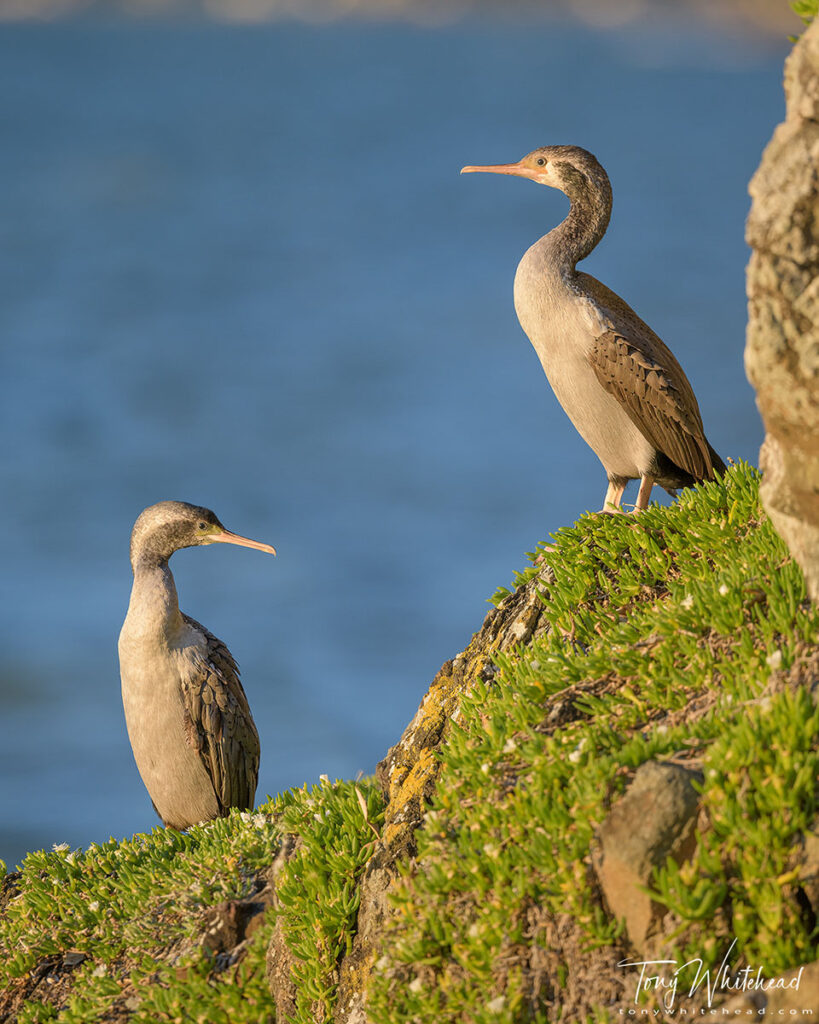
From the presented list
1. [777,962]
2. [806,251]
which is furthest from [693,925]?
[806,251]

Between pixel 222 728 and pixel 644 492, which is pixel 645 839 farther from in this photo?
pixel 222 728

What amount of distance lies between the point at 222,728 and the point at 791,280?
6776 mm

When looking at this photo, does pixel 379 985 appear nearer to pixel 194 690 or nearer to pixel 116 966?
pixel 116 966

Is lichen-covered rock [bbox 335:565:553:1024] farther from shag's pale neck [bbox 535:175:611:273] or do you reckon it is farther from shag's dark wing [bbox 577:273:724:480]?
shag's pale neck [bbox 535:175:611:273]

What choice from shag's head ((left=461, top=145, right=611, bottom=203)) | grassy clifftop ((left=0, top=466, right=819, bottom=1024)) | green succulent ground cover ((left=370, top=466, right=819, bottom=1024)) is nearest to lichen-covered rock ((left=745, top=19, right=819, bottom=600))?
green succulent ground cover ((left=370, top=466, right=819, bottom=1024))

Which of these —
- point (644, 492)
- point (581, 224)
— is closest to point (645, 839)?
point (644, 492)

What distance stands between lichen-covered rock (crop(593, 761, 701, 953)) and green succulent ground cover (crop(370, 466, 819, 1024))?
78 mm

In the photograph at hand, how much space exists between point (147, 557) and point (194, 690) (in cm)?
132

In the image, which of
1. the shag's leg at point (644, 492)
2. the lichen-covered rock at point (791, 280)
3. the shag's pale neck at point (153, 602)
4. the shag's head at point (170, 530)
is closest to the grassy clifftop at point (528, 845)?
the shag's leg at point (644, 492)

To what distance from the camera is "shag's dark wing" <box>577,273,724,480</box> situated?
7.71 m

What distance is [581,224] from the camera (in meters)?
8.30

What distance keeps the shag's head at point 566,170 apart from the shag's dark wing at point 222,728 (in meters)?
5.18
